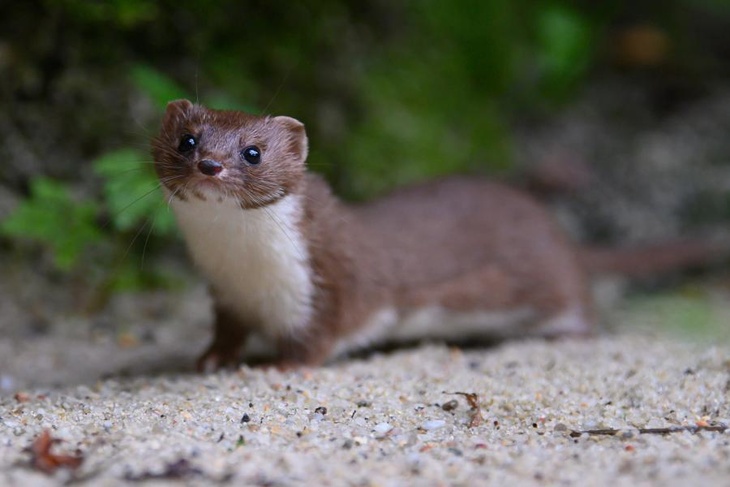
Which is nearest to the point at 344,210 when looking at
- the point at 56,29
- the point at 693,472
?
the point at 56,29

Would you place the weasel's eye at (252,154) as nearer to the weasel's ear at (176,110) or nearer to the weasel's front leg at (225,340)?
the weasel's ear at (176,110)

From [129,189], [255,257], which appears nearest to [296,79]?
[129,189]

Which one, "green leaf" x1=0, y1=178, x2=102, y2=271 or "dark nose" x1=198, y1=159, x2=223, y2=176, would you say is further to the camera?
"green leaf" x1=0, y1=178, x2=102, y2=271

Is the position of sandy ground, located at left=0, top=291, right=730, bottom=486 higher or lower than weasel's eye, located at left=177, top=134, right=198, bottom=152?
lower

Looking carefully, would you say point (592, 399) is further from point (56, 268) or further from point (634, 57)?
point (634, 57)

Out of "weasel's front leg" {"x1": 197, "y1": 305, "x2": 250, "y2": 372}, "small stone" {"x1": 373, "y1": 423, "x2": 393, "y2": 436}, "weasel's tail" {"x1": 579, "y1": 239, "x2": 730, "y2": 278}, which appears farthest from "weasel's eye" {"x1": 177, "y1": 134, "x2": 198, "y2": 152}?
"weasel's tail" {"x1": 579, "y1": 239, "x2": 730, "y2": 278}

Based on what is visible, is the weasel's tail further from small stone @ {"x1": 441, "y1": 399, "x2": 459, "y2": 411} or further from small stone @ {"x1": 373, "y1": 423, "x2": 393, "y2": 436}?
small stone @ {"x1": 373, "y1": 423, "x2": 393, "y2": 436}

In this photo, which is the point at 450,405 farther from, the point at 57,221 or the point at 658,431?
the point at 57,221
